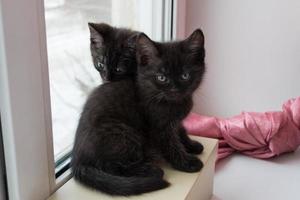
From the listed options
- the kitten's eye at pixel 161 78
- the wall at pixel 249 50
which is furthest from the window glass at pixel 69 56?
the wall at pixel 249 50

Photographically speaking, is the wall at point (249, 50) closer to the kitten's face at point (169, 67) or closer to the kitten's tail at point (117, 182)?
the kitten's face at point (169, 67)

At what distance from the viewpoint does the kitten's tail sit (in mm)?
823

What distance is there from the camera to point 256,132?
125cm

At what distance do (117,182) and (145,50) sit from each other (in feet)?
0.96

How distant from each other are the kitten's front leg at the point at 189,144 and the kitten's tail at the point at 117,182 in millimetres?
189

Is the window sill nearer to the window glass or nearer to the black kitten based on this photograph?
the black kitten

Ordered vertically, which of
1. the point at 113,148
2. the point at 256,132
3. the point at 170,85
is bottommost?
the point at 256,132

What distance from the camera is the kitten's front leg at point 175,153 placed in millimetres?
938

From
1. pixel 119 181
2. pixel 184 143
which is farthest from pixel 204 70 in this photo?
pixel 119 181

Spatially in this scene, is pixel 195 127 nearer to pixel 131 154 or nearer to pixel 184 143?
pixel 184 143

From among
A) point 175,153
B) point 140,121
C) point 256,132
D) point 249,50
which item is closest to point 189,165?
point 175,153

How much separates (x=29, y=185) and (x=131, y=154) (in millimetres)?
226

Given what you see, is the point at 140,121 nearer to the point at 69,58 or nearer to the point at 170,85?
the point at 170,85

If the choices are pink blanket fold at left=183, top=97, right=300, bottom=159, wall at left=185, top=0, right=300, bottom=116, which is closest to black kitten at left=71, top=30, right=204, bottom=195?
pink blanket fold at left=183, top=97, right=300, bottom=159
